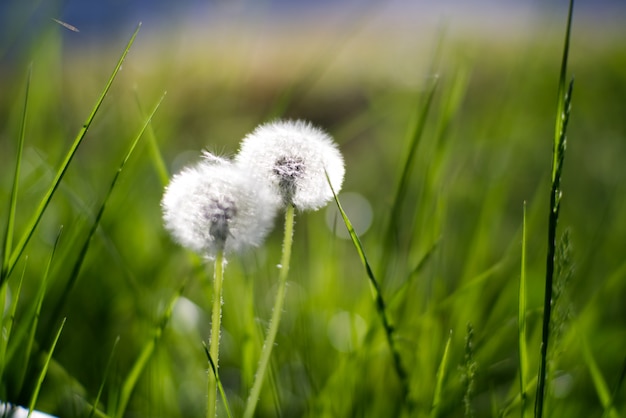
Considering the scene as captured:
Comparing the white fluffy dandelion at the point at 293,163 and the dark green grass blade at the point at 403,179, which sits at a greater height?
the dark green grass blade at the point at 403,179

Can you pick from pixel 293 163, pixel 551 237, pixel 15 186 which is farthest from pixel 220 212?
pixel 551 237

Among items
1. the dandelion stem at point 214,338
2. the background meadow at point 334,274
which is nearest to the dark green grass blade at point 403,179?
the background meadow at point 334,274

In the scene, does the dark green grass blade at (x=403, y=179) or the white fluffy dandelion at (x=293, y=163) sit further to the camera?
the dark green grass blade at (x=403, y=179)

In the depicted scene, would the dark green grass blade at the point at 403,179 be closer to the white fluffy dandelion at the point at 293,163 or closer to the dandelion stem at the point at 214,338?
the white fluffy dandelion at the point at 293,163

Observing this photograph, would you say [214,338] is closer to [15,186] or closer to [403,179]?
[15,186]

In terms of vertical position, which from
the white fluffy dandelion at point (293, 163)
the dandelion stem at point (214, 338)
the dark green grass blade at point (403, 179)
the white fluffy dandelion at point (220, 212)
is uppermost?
the dark green grass blade at point (403, 179)

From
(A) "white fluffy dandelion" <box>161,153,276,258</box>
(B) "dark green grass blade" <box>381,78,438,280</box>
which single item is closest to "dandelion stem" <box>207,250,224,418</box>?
(A) "white fluffy dandelion" <box>161,153,276,258</box>
